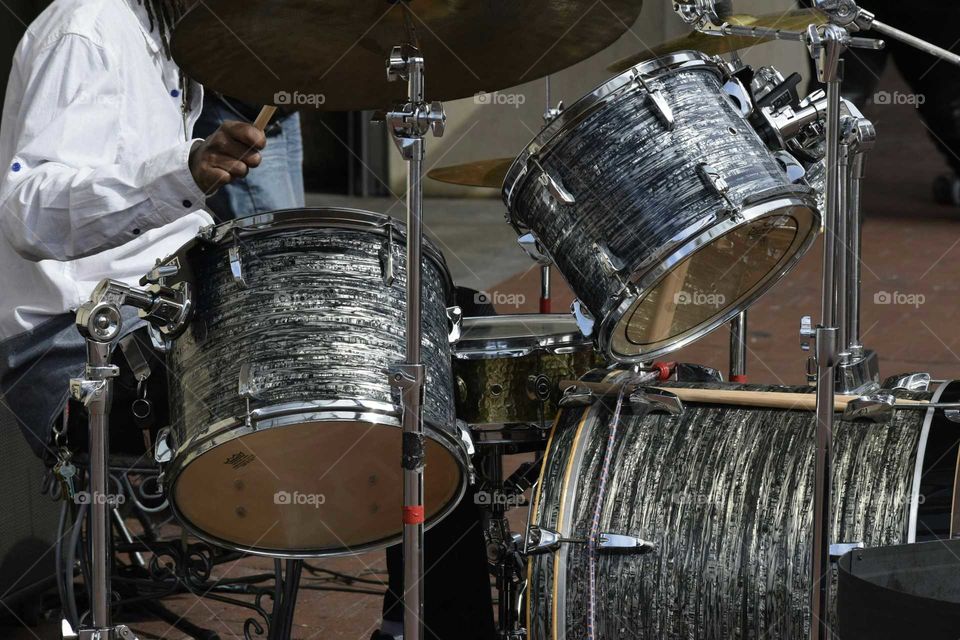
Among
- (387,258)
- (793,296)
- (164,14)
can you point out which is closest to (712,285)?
(387,258)

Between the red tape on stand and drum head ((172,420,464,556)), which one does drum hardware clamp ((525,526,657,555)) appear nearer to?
drum head ((172,420,464,556))

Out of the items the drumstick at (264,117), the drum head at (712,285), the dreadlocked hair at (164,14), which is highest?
the dreadlocked hair at (164,14)

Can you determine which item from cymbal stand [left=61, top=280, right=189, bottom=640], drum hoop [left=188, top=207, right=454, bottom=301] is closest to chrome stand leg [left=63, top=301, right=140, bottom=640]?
cymbal stand [left=61, top=280, right=189, bottom=640]

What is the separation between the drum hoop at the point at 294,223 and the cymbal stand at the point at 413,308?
225mm

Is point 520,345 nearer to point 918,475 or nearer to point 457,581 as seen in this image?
point 457,581

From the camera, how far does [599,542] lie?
224 cm

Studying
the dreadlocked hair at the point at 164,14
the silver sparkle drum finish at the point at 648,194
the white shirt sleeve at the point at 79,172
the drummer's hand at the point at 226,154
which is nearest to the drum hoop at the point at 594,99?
the silver sparkle drum finish at the point at 648,194

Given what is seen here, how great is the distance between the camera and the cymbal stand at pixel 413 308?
195 cm

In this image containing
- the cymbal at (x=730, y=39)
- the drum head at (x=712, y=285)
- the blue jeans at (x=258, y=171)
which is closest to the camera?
the drum head at (x=712, y=285)

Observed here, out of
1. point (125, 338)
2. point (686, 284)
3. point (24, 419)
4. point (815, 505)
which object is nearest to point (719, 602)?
point (815, 505)

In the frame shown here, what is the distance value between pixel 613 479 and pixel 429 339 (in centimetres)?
42

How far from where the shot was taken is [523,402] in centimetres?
251

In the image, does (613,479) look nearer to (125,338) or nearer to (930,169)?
(125,338)

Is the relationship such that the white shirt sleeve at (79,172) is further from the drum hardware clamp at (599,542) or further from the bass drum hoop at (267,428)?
the drum hardware clamp at (599,542)
